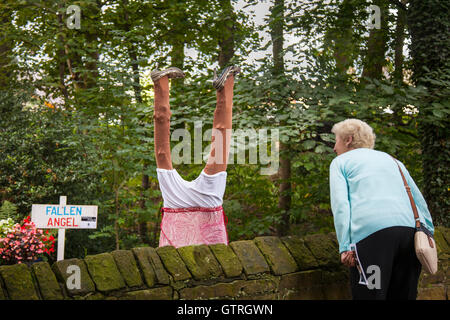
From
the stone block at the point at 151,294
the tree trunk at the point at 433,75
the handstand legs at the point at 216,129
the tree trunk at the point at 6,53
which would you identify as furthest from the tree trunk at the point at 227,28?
the stone block at the point at 151,294

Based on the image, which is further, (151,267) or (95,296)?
(151,267)

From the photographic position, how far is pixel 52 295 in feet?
7.09

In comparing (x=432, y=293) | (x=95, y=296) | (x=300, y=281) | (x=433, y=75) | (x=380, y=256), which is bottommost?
(x=432, y=293)

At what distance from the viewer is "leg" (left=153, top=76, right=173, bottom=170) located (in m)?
2.73

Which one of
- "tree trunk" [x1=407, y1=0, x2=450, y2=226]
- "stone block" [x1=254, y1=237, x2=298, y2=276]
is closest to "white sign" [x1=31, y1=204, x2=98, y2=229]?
"stone block" [x1=254, y1=237, x2=298, y2=276]

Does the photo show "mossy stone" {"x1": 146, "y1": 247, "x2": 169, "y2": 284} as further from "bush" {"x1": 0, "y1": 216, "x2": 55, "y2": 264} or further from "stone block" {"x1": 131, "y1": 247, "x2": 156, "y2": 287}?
"bush" {"x1": 0, "y1": 216, "x2": 55, "y2": 264}

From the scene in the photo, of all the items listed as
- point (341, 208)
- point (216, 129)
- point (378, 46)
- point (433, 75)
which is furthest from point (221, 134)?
point (378, 46)

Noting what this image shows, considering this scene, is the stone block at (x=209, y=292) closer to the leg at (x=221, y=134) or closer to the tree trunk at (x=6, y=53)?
the leg at (x=221, y=134)

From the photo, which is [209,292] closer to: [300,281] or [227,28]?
[300,281]

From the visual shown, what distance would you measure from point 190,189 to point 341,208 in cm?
102

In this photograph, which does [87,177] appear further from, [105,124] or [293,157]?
[293,157]

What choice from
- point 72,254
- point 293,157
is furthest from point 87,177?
point 293,157

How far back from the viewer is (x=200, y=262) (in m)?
2.64
